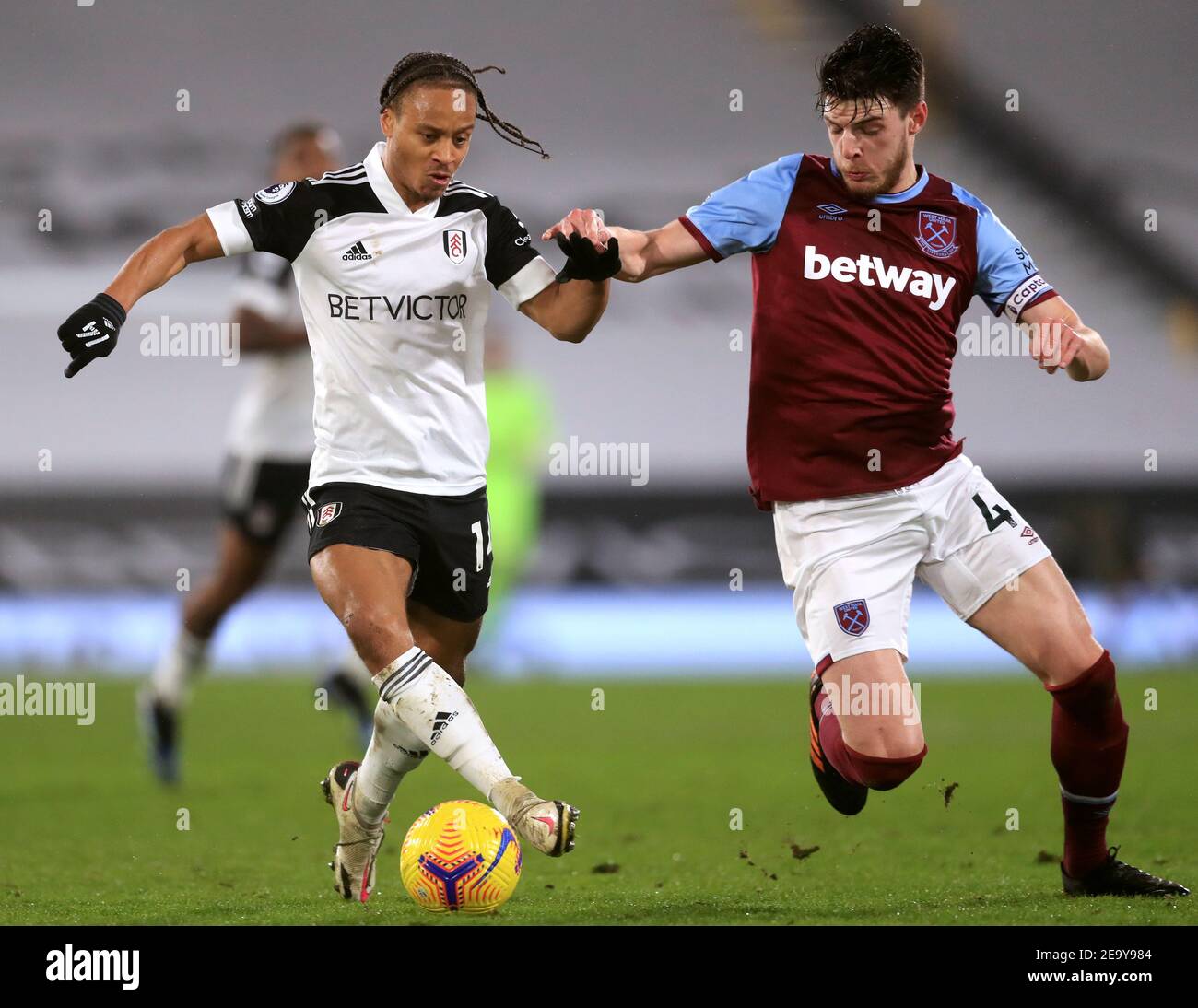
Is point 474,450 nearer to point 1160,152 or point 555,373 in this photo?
point 555,373

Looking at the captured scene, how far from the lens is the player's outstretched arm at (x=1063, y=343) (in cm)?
406

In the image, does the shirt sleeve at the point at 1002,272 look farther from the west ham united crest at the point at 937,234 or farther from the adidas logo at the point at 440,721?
the adidas logo at the point at 440,721

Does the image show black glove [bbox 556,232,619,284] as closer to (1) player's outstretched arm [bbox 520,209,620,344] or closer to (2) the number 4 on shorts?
(1) player's outstretched arm [bbox 520,209,620,344]

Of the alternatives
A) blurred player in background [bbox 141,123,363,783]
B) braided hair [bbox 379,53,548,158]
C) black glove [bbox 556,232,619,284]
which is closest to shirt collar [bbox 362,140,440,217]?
braided hair [bbox 379,53,548,158]

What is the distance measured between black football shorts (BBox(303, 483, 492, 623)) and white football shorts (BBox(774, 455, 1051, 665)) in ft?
3.00

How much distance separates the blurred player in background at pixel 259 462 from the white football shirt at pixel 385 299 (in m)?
2.65

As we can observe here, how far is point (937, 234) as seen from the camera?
14.7 feet

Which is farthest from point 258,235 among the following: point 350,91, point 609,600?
point 350,91

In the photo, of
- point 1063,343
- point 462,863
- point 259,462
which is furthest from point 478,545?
point 259,462

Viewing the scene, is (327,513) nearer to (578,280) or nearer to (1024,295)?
(578,280)

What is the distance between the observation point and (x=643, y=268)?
169 inches

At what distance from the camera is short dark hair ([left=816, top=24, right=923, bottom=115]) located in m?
4.29

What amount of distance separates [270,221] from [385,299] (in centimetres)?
36

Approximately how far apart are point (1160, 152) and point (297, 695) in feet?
33.8
